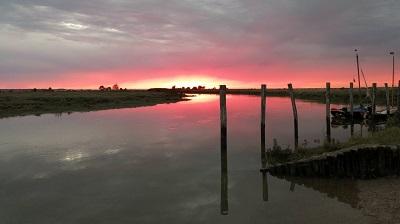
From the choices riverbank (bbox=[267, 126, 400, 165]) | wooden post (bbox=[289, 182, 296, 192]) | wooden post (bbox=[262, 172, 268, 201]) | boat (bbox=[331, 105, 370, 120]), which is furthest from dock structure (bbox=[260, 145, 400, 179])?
boat (bbox=[331, 105, 370, 120])

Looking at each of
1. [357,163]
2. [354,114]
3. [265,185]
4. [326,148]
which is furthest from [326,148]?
[354,114]

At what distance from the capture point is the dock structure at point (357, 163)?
15.0m

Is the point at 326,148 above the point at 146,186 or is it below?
above

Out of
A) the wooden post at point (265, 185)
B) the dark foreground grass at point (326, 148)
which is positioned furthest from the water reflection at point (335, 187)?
the dark foreground grass at point (326, 148)

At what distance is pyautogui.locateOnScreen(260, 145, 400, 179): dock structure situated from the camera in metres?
15.0

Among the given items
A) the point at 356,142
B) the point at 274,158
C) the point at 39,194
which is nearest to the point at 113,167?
the point at 39,194

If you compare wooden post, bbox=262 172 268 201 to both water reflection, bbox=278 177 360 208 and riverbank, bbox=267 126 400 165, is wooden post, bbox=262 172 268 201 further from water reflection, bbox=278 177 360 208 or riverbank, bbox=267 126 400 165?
riverbank, bbox=267 126 400 165

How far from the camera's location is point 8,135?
29.6m

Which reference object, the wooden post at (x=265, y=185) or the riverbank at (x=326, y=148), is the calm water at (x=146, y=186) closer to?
the wooden post at (x=265, y=185)

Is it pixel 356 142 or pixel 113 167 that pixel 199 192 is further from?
pixel 356 142

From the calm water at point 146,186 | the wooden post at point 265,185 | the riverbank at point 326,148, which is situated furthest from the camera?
the riverbank at point 326,148

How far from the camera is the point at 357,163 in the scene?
50.1 ft

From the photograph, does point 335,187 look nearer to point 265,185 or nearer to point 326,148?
point 265,185

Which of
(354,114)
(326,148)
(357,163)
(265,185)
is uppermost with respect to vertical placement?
(354,114)
